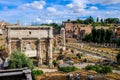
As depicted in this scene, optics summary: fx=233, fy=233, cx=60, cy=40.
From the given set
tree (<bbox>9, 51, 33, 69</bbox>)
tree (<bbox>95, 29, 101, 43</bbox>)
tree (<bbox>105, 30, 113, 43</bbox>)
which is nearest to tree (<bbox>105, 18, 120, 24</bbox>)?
tree (<bbox>95, 29, 101, 43</bbox>)

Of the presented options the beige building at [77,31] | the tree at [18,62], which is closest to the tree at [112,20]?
the beige building at [77,31]

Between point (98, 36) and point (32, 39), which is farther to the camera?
point (98, 36)

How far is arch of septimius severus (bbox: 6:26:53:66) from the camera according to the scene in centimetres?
3734

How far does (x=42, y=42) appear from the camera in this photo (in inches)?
1507

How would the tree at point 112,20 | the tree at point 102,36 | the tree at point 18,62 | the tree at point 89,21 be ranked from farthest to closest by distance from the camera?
the tree at point 112,20
the tree at point 89,21
the tree at point 102,36
the tree at point 18,62

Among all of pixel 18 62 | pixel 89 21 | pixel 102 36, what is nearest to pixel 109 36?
pixel 102 36

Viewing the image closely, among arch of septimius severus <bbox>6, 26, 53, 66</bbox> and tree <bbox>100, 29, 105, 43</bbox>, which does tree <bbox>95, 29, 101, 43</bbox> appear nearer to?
tree <bbox>100, 29, 105, 43</bbox>

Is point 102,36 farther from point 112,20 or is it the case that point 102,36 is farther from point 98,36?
point 112,20

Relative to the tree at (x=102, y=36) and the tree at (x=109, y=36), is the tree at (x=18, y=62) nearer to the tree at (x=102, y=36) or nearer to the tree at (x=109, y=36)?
the tree at (x=109, y=36)

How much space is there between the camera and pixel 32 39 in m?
37.8

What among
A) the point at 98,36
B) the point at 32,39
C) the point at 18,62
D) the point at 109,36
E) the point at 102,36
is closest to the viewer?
the point at 18,62

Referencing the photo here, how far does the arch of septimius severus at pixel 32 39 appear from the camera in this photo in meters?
37.3

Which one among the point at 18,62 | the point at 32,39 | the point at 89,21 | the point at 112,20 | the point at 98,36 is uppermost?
the point at 112,20

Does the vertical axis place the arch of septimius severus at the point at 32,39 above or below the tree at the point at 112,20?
below
